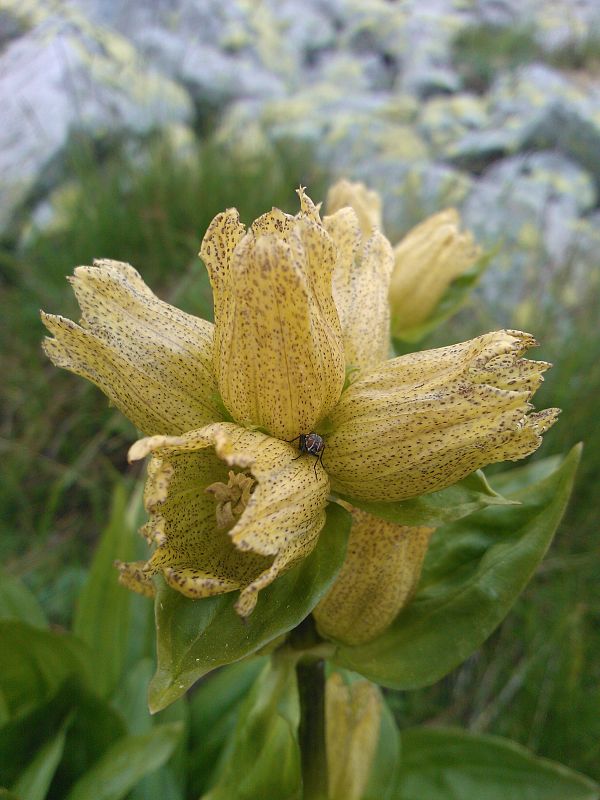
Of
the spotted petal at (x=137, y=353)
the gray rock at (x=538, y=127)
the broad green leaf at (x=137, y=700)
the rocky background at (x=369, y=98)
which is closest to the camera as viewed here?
the spotted petal at (x=137, y=353)

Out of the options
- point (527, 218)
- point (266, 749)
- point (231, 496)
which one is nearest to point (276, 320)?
point (231, 496)

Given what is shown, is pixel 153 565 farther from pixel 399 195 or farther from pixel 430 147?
pixel 430 147

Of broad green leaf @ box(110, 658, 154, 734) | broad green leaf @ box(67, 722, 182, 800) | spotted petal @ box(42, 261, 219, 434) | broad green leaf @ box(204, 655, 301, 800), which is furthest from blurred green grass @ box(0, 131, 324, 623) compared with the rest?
spotted petal @ box(42, 261, 219, 434)

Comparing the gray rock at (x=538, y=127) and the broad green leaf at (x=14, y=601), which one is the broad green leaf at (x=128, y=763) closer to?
the broad green leaf at (x=14, y=601)

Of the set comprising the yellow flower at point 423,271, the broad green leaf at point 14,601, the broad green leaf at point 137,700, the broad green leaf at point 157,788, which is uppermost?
the yellow flower at point 423,271

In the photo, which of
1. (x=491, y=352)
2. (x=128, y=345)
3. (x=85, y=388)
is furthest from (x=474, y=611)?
(x=85, y=388)

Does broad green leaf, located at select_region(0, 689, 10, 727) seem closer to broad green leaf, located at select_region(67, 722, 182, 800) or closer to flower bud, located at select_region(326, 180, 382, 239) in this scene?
broad green leaf, located at select_region(67, 722, 182, 800)

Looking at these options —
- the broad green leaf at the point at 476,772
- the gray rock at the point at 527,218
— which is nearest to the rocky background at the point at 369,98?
the gray rock at the point at 527,218

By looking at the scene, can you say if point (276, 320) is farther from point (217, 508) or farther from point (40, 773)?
point (40, 773)
